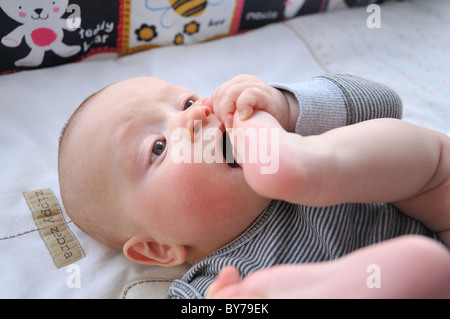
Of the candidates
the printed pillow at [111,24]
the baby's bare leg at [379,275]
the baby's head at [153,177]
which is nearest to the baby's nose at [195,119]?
the baby's head at [153,177]

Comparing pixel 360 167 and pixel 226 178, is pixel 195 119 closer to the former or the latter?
pixel 226 178

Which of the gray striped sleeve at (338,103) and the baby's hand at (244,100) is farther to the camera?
the gray striped sleeve at (338,103)

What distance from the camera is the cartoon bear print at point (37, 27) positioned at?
44.9 inches

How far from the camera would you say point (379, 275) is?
61 cm

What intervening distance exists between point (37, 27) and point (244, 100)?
687 mm

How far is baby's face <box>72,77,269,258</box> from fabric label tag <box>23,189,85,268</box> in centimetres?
17

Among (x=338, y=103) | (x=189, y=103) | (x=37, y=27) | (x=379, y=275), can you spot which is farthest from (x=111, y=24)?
(x=379, y=275)

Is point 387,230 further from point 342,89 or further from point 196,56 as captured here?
point 196,56

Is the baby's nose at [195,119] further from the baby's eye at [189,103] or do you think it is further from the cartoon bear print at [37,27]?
the cartoon bear print at [37,27]

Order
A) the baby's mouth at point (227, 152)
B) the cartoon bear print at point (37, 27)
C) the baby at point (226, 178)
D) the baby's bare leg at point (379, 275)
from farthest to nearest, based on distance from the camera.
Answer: the cartoon bear print at point (37, 27) → the baby's mouth at point (227, 152) → the baby at point (226, 178) → the baby's bare leg at point (379, 275)

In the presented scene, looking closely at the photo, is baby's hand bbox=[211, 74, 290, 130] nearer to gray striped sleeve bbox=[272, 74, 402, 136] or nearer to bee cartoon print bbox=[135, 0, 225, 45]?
gray striped sleeve bbox=[272, 74, 402, 136]

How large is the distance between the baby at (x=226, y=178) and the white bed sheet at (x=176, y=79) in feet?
0.39

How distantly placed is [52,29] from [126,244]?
2.11 feet

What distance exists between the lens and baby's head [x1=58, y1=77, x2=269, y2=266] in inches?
32.7
